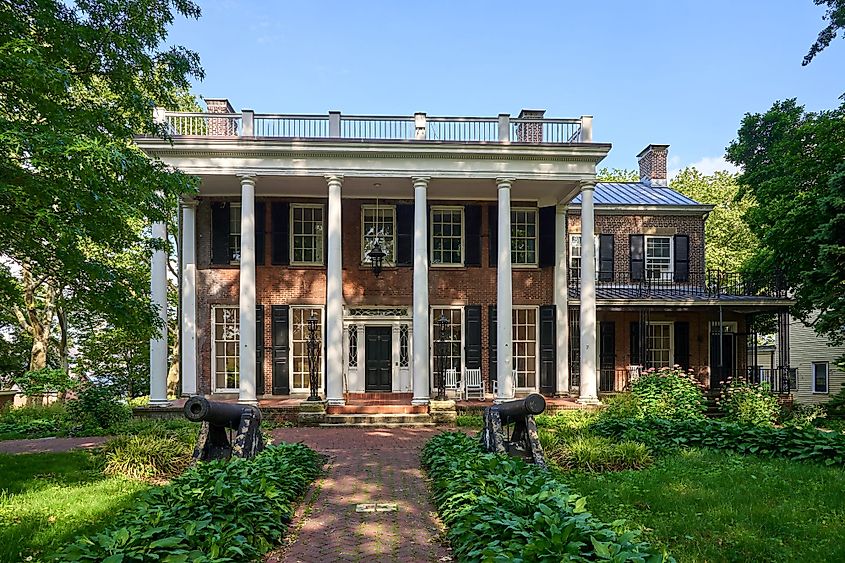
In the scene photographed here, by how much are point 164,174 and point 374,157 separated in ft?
26.2

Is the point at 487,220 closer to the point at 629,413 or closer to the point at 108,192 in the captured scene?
the point at 629,413

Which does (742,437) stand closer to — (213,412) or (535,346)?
(535,346)

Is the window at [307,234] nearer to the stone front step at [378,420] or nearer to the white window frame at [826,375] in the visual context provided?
the stone front step at [378,420]

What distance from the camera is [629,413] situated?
45.8ft

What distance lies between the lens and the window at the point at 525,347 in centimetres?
1902

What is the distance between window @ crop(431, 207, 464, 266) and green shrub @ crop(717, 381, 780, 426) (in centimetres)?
856

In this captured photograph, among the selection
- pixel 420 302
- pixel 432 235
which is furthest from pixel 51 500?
pixel 432 235

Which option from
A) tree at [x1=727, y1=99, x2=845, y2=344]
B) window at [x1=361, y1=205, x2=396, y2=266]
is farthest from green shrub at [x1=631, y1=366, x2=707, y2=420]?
window at [x1=361, y1=205, x2=396, y2=266]

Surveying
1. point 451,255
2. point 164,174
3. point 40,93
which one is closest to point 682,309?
point 451,255

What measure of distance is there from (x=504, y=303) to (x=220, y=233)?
908 centimetres

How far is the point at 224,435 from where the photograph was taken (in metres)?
8.28

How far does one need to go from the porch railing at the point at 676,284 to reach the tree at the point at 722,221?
9.44m

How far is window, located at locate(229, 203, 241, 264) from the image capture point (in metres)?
18.3

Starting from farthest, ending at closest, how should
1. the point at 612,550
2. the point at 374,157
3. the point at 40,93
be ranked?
the point at 374,157 < the point at 40,93 < the point at 612,550
